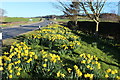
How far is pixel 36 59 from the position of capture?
4.41 m

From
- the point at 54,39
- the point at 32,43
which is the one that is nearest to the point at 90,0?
the point at 54,39

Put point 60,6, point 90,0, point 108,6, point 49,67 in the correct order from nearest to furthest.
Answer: point 49,67
point 90,0
point 108,6
point 60,6

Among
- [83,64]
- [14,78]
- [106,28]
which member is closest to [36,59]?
[14,78]

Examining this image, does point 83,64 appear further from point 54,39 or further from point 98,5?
point 98,5

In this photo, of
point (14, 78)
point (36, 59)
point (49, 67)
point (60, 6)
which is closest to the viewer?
point (14, 78)

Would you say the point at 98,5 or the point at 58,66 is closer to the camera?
the point at 58,66

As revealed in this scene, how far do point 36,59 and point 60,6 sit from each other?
9.47m

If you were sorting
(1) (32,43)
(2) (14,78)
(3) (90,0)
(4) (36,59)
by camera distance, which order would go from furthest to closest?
(3) (90,0), (1) (32,43), (4) (36,59), (2) (14,78)

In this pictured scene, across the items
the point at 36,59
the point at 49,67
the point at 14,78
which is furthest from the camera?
the point at 36,59

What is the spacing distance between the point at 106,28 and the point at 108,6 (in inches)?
102

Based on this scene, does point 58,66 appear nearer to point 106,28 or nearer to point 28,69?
point 28,69

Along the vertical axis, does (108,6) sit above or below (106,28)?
above

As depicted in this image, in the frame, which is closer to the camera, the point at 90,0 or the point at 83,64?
the point at 83,64

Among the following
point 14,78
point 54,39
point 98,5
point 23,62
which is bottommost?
point 14,78
